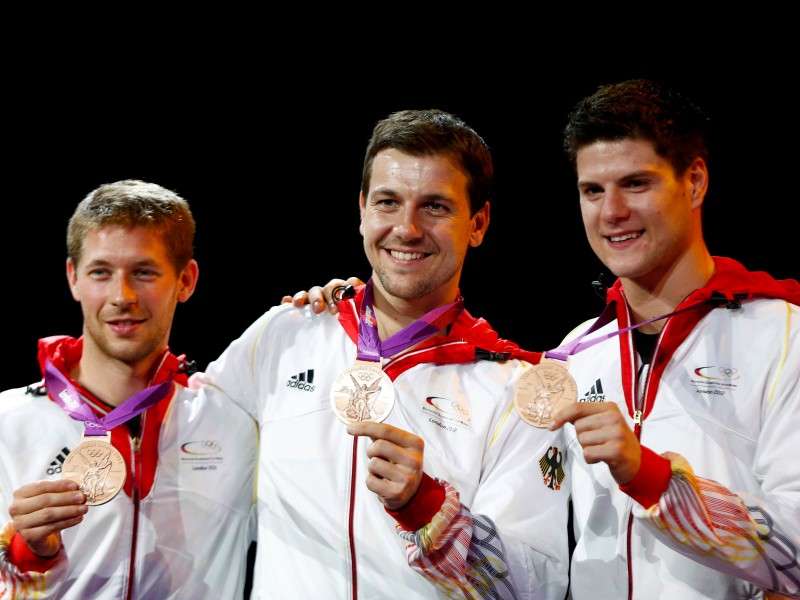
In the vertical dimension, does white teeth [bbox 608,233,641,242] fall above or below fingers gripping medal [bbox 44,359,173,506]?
above

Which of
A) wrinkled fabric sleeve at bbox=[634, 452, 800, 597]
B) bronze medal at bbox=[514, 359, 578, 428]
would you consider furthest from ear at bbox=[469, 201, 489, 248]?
wrinkled fabric sleeve at bbox=[634, 452, 800, 597]

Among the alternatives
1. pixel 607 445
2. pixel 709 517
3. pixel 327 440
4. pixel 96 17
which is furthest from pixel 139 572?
pixel 96 17

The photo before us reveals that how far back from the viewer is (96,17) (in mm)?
4512

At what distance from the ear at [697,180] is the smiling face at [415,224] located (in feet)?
2.48

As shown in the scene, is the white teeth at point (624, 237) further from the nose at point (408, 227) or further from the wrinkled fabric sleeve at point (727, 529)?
the wrinkled fabric sleeve at point (727, 529)

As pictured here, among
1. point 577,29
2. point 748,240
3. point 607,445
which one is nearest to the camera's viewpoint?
point 607,445

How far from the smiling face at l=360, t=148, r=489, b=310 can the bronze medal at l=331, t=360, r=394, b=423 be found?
40cm

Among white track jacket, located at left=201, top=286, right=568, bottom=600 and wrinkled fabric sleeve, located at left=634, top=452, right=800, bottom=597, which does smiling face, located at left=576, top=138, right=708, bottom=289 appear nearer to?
white track jacket, located at left=201, top=286, right=568, bottom=600

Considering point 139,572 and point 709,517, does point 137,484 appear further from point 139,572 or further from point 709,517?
point 709,517

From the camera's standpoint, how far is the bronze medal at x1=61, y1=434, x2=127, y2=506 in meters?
2.39

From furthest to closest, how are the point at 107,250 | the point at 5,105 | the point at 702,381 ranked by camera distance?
the point at 5,105
the point at 107,250
the point at 702,381

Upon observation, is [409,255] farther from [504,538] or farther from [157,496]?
[157,496]

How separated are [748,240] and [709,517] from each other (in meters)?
2.14

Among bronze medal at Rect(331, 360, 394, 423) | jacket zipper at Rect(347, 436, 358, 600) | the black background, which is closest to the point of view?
bronze medal at Rect(331, 360, 394, 423)
